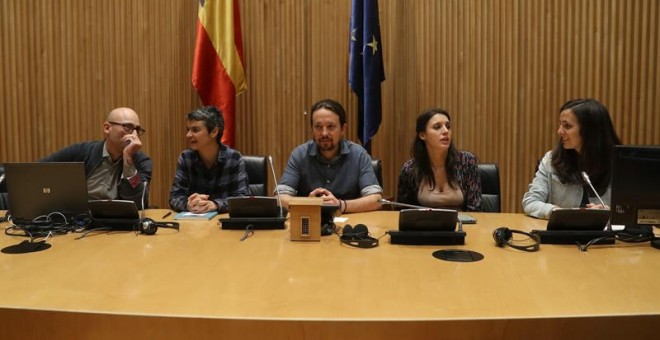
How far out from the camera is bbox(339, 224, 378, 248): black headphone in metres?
1.85

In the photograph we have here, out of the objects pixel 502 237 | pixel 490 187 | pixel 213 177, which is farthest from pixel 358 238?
pixel 490 187

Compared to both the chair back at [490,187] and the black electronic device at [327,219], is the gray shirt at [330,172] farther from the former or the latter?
the black electronic device at [327,219]

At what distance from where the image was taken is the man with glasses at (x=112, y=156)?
2902 millimetres

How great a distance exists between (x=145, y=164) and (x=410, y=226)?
183cm

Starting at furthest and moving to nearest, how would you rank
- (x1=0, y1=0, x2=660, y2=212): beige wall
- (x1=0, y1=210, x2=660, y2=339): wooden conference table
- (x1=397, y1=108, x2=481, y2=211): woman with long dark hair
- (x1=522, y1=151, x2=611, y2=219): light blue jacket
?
1. (x1=0, y1=0, x2=660, y2=212): beige wall
2. (x1=397, y1=108, x2=481, y2=211): woman with long dark hair
3. (x1=522, y1=151, x2=611, y2=219): light blue jacket
4. (x1=0, y1=210, x2=660, y2=339): wooden conference table

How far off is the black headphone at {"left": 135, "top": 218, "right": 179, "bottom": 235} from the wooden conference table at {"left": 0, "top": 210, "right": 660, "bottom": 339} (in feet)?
0.52

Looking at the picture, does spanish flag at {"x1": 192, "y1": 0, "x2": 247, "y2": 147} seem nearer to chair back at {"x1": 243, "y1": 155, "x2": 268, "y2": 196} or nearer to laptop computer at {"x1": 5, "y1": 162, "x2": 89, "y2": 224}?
chair back at {"x1": 243, "y1": 155, "x2": 268, "y2": 196}

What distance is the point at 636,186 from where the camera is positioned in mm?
1857

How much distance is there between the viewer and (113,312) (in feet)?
3.77

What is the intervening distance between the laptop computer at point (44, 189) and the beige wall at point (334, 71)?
2137 mm

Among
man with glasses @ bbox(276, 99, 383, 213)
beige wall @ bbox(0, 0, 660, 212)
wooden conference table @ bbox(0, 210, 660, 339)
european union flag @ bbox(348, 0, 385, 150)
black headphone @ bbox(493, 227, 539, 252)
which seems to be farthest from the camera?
beige wall @ bbox(0, 0, 660, 212)

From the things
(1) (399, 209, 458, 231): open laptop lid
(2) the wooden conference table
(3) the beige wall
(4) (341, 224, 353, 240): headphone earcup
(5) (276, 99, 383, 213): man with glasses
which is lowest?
(2) the wooden conference table

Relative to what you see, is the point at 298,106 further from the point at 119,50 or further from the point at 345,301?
the point at 345,301

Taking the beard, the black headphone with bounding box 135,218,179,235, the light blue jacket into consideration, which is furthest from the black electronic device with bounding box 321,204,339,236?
the light blue jacket
